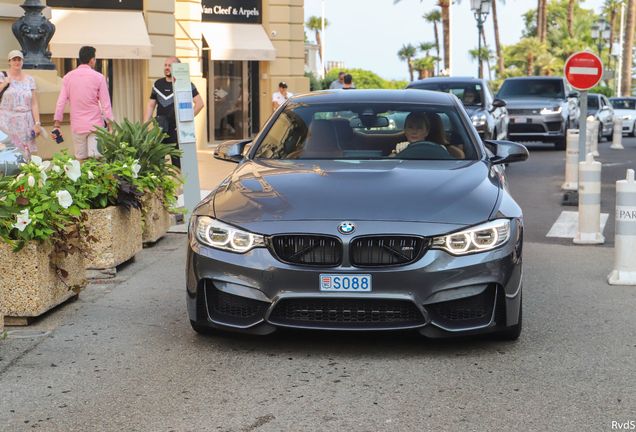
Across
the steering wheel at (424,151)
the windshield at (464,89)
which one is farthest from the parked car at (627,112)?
the steering wheel at (424,151)

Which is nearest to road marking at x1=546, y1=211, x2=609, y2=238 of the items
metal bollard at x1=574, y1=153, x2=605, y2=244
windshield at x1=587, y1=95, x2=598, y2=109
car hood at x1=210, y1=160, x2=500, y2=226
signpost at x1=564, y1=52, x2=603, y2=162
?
metal bollard at x1=574, y1=153, x2=605, y2=244

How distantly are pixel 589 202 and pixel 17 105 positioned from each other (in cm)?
673

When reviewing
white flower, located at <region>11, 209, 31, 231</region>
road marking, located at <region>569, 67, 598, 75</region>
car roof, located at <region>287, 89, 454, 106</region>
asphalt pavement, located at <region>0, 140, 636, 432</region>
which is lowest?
asphalt pavement, located at <region>0, 140, 636, 432</region>

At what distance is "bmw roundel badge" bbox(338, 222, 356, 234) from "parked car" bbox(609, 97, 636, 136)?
29931 millimetres

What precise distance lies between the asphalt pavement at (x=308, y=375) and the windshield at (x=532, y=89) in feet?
59.5

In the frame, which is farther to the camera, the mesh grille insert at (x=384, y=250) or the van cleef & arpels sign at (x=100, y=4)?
the van cleef & arpels sign at (x=100, y=4)

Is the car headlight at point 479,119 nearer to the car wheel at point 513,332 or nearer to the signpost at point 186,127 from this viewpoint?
the signpost at point 186,127

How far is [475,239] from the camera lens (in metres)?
4.70

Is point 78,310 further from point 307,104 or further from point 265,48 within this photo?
point 265,48

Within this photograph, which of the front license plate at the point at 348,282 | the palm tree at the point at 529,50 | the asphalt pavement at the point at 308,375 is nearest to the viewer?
the asphalt pavement at the point at 308,375

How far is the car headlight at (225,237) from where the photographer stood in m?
4.73

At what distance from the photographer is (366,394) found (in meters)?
4.19

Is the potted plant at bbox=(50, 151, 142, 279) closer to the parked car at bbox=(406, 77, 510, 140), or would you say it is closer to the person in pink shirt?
the person in pink shirt

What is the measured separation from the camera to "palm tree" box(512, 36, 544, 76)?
6725 cm
